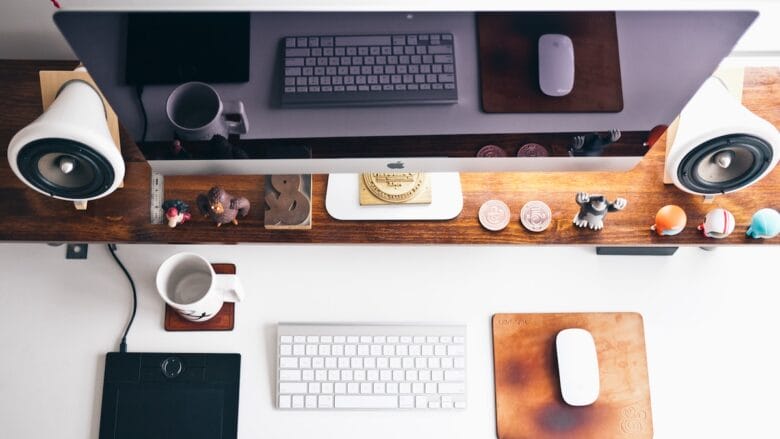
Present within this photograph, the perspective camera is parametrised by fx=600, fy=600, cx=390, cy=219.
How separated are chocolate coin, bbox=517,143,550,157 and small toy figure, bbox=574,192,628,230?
0.13 metres

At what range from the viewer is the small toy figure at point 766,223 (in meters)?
0.99

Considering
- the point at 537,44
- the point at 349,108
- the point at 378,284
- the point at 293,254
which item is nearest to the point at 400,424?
the point at 378,284

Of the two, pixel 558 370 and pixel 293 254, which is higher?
pixel 293 254

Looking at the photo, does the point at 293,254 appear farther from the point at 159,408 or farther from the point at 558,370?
the point at 558,370

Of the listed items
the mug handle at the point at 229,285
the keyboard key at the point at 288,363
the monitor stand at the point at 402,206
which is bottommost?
the keyboard key at the point at 288,363

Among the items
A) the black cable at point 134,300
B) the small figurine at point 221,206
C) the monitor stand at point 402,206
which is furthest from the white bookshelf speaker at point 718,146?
the black cable at point 134,300

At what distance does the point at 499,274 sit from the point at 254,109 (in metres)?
0.56

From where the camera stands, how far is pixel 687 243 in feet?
3.37

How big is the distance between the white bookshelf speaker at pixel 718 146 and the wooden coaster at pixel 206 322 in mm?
807

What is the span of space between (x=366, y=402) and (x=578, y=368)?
0.38 metres

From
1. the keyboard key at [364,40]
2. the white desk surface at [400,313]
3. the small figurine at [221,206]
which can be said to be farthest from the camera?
the white desk surface at [400,313]

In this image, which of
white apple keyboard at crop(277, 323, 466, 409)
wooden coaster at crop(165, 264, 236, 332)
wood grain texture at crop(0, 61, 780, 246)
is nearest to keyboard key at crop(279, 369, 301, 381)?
white apple keyboard at crop(277, 323, 466, 409)


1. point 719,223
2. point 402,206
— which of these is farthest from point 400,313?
point 719,223

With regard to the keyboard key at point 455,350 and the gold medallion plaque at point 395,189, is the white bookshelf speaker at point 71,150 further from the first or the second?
the keyboard key at point 455,350
